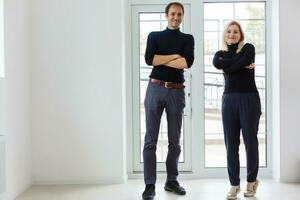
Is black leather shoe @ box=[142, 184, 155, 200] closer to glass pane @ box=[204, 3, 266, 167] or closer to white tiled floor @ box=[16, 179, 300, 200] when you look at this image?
white tiled floor @ box=[16, 179, 300, 200]

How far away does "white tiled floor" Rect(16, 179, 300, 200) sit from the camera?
12.8ft

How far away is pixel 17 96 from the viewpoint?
4066mm

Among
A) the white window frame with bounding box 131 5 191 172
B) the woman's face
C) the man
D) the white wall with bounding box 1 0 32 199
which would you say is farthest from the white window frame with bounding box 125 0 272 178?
the white wall with bounding box 1 0 32 199

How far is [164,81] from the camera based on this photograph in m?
3.87

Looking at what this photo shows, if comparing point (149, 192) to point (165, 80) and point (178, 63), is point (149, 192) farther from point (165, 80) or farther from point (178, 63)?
point (178, 63)

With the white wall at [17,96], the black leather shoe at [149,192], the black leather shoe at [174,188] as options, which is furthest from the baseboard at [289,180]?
the white wall at [17,96]

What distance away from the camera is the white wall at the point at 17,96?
12.5 feet

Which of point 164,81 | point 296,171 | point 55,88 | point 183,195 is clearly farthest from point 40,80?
point 296,171

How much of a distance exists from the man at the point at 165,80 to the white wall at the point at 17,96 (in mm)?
1143

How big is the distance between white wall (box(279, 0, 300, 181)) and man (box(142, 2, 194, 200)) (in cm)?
104

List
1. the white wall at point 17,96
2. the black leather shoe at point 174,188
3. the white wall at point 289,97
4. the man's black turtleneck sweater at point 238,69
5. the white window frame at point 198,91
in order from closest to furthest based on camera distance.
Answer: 1. the man's black turtleneck sweater at point 238,69
2. the white wall at point 17,96
3. the black leather shoe at point 174,188
4. the white wall at point 289,97
5. the white window frame at point 198,91

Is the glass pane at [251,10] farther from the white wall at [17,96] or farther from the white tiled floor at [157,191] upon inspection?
the white wall at [17,96]

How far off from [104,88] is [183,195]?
130cm

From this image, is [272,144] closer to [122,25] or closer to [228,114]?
[228,114]
